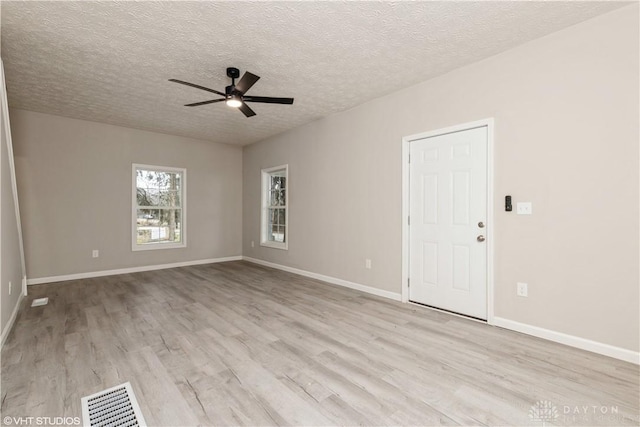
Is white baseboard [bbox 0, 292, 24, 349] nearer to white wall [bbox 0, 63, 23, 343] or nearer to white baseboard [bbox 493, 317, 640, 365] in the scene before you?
white wall [bbox 0, 63, 23, 343]

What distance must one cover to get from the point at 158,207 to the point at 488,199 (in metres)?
5.76


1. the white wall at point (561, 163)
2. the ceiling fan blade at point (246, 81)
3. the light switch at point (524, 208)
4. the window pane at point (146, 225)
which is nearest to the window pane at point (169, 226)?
the window pane at point (146, 225)

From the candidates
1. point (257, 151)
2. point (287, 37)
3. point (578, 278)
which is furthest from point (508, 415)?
point (257, 151)

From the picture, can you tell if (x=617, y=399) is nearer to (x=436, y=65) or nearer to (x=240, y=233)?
(x=436, y=65)

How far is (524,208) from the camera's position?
2812 millimetres

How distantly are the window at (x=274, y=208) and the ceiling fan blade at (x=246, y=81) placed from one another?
2.83 meters

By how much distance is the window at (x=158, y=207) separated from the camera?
18.8 ft

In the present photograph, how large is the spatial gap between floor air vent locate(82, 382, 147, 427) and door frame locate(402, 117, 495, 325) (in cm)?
299

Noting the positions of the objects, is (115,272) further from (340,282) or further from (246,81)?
(246,81)

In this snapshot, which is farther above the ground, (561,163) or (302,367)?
(561,163)

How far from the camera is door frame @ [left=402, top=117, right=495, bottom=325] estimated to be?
9.92 ft

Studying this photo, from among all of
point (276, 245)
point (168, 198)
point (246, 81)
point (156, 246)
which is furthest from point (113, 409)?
point (168, 198)

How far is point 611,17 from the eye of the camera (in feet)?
7.73

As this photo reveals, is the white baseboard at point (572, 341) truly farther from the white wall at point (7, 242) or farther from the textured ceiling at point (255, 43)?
the white wall at point (7, 242)
